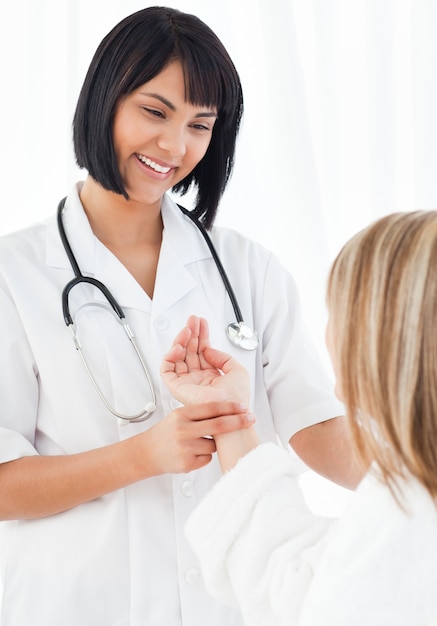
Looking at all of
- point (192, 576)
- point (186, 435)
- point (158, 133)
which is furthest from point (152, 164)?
point (192, 576)

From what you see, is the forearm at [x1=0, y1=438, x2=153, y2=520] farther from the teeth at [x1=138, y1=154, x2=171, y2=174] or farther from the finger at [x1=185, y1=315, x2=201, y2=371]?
the teeth at [x1=138, y1=154, x2=171, y2=174]

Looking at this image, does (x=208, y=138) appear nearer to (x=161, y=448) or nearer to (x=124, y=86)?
(x=124, y=86)

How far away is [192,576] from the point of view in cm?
141

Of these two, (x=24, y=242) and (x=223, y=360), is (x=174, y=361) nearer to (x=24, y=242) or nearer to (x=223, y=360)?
(x=223, y=360)

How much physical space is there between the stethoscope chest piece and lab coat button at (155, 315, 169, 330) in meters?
0.12

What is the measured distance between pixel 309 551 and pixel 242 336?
1.74 feet

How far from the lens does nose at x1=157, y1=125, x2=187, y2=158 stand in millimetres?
1522

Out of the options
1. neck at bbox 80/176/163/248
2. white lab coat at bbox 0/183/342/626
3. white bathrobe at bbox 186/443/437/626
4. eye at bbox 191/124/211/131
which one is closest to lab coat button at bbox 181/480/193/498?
white lab coat at bbox 0/183/342/626

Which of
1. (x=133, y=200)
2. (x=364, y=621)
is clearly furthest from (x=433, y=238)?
(x=133, y=200)

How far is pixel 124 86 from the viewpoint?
1.49 metres

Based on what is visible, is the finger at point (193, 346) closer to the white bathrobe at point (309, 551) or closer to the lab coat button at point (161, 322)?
the lab coat button at point (161, 322)

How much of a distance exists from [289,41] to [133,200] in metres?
0.83

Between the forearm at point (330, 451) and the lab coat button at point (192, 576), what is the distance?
0.31 metres

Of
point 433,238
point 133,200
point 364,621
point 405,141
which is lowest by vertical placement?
point 364,621
